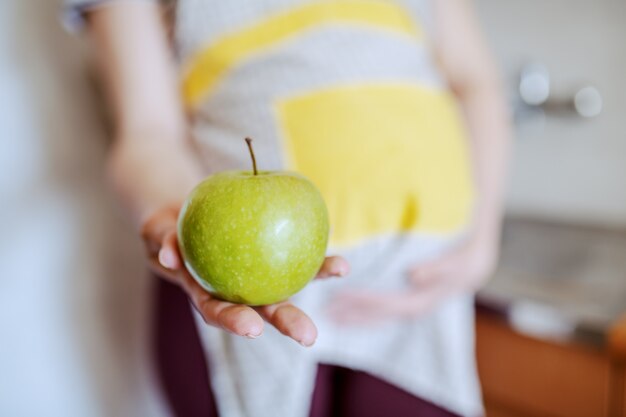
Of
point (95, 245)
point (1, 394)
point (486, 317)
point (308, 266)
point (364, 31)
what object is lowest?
point (486, 317)

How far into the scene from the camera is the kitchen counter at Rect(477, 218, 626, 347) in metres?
0.78

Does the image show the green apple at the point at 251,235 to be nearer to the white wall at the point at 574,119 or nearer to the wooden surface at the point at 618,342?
the wooden surface at the point at 618,342

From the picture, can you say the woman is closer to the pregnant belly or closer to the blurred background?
the pregnant belly

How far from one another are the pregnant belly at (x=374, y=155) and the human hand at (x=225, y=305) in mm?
116

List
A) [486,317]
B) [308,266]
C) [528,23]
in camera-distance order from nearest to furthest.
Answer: [308,266] < [486,317] < [528,23]

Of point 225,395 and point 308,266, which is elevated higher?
point 308,266

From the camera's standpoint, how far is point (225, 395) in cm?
47

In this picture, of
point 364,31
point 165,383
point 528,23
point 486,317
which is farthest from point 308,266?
point 528,23

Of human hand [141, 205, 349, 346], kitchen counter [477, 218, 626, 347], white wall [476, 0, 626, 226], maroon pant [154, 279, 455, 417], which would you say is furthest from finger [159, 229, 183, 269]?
white wall [476, 0, 626, 226]

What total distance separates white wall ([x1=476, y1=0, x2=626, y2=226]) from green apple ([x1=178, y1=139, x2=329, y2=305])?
106 cm

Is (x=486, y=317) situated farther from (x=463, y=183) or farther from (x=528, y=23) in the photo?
(x=528, y=23)

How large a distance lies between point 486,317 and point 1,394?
674mm

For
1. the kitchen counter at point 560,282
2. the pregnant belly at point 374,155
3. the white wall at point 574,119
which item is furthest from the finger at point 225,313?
the white wall at point 574,119

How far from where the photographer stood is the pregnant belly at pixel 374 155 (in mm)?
444
